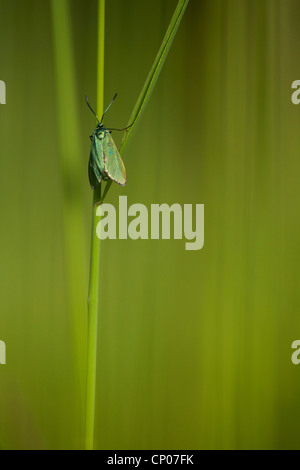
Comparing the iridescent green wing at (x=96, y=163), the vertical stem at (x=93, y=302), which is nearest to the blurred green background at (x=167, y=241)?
the iridescent green wing at (x=96, y=163)

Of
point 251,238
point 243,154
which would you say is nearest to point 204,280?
point 251,238

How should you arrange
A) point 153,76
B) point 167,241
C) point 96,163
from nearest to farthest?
1. point 153,76
2. point 96,163
3. point 167,241

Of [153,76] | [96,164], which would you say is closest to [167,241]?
[96,164]

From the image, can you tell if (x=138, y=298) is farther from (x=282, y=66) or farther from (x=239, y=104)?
(x=282, y=66)

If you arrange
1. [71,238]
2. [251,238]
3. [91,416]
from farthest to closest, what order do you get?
[251,238] → [71,238] → [91,416]

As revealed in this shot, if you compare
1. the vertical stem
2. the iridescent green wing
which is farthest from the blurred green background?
the vertical stem

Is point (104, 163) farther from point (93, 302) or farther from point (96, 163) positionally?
point (93, 302)

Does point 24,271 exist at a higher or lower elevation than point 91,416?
higher
